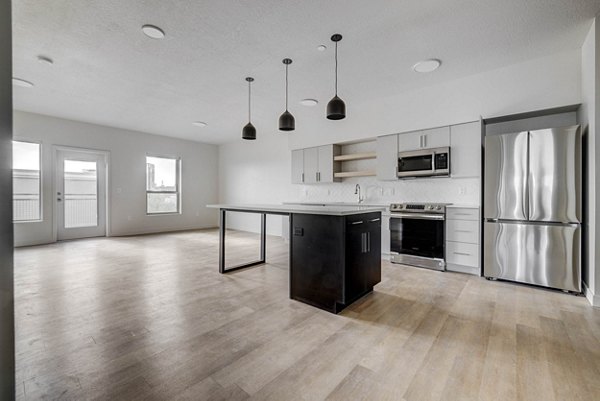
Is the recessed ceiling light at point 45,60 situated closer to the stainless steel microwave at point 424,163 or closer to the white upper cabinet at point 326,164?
the white upper cabinet at point 326,164

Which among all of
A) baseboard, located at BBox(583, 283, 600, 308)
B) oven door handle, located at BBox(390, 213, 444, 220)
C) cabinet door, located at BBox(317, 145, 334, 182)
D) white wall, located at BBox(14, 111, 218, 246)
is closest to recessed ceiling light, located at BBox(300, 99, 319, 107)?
cabinet door, located at BBox(317, 145, 334, 182)

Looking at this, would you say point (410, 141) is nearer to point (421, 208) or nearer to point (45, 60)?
point (421, 208)

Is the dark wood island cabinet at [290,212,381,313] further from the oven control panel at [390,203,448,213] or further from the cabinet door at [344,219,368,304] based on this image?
the oven control panel at [390,203,448,213]

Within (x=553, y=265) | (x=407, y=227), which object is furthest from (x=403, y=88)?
(x=553, y=265)

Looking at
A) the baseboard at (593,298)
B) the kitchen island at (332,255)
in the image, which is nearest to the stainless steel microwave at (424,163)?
the kitchen island at (332,255)

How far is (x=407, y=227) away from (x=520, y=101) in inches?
86.1

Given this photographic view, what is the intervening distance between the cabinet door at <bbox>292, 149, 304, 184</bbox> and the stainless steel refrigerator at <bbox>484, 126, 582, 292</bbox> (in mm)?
3482

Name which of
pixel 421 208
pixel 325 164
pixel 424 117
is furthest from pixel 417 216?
pixel 325 164

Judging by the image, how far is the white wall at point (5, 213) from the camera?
1.04m

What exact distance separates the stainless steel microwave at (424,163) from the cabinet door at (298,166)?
225 centimetres

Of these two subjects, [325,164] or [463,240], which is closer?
[463,240]

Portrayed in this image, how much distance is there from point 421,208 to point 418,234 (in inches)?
15.6

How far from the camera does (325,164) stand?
550 centimetres

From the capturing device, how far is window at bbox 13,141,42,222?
5.43 m
